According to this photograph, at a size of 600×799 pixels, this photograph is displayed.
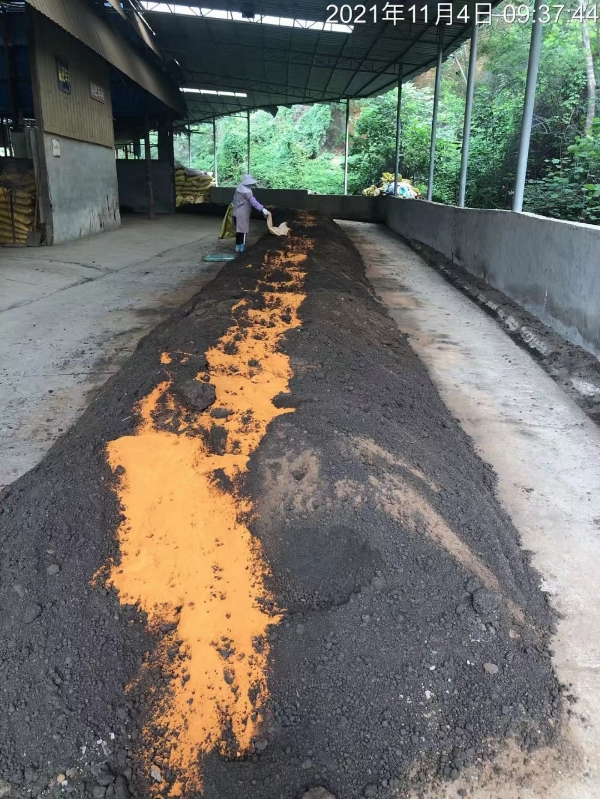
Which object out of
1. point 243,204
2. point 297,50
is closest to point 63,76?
→ point 243,204

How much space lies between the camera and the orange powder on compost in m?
2.10

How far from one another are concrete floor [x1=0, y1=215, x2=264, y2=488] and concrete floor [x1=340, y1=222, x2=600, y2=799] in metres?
3.01

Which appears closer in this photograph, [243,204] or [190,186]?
[243,204]

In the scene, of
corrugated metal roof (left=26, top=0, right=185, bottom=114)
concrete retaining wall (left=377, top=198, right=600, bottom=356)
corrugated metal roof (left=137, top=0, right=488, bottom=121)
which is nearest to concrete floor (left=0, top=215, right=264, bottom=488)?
corrugated metal roof (left=26, top=0, right=185, bottom=114)

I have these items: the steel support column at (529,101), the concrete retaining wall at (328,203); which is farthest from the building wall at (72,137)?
the concrete retaining wall at (328,203)

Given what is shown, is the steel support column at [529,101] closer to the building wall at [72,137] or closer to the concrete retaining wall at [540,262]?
the concrete retaining wall at [540,262]

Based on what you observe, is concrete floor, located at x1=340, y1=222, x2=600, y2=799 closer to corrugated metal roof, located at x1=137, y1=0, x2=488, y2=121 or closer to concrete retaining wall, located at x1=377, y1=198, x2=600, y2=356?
concrete retaining wall, located at x1=377, y1=198, x2=600, y2=356

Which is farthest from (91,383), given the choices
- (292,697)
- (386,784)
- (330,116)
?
(330,116)

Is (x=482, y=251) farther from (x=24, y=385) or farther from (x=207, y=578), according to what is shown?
(x=207, y=578)

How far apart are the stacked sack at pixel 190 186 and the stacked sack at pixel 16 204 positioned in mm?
18887

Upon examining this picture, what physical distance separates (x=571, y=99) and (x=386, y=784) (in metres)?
18.5

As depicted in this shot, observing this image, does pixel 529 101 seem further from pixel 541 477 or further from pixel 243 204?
pixel 541 477

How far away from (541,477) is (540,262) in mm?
4208

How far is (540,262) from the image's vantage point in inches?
291
